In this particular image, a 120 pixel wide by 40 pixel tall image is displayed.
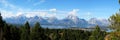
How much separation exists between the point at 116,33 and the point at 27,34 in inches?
2206

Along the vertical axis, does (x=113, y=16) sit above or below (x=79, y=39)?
above

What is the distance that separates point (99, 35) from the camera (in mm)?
56469

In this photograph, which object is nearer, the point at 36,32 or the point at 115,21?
the point at 115,21

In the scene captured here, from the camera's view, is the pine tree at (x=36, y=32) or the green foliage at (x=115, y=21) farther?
the pine tree at (x=36, y=32)

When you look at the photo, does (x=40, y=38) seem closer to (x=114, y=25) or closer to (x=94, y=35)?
(x=94, y=35)

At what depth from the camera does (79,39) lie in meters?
149

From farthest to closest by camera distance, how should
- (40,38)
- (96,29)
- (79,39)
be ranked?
(79,39)
(40,38)
(96,29)

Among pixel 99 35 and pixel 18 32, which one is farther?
pixel 18 32

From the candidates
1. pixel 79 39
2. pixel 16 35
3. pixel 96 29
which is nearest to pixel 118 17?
pixel 96 29

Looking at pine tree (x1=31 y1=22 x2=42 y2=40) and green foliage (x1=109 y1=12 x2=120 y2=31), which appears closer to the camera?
green foliage (x1=109 y1=12 x2=120 y2=31)

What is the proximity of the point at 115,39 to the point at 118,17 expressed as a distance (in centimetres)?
180

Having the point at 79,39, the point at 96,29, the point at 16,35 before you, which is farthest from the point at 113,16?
the point at 79,39

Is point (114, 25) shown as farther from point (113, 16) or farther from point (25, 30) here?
point (25, 30)

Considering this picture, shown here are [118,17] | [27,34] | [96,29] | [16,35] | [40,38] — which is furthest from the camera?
[16,35]
